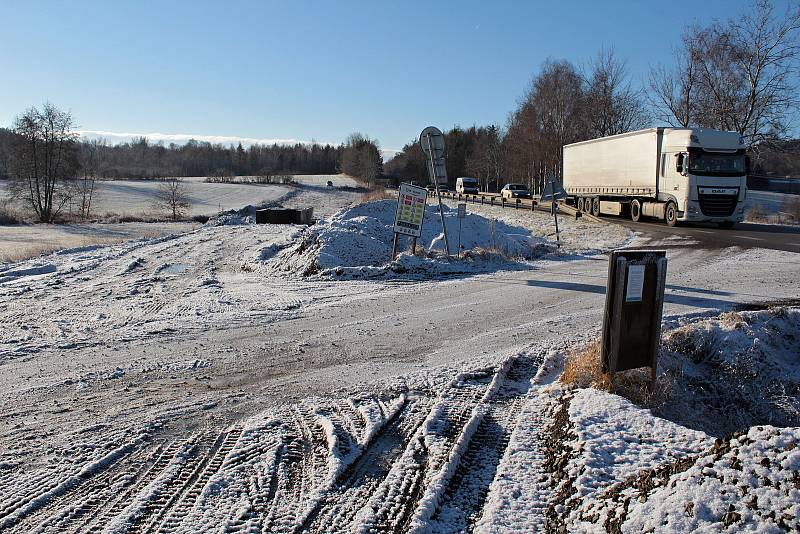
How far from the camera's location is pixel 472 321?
27.8 ft

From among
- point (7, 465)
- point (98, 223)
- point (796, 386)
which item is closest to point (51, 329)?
point (7, 465)

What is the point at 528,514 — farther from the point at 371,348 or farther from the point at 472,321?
the point at 472,321

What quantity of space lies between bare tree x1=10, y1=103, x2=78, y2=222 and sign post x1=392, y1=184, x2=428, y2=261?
150 feet

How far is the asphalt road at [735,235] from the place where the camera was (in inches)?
697

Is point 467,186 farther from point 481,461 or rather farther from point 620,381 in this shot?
point 481,461

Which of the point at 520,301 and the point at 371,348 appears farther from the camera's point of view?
the point at 520,301

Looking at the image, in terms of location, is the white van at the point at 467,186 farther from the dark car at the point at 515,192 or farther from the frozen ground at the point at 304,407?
the frozen ground at the point at 304,407

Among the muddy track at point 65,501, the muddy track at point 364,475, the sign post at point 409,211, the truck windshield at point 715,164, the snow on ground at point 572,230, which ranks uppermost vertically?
the truck windshield at point 715,164

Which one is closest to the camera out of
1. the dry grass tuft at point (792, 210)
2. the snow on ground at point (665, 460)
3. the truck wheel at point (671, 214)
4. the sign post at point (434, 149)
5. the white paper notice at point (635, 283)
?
the snow on ground at point (665, 460)

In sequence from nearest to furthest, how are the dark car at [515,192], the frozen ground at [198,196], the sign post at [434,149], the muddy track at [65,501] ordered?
the muddy track at [65,501] < the sign post at [434,149] < the dark car at [515,192] < the frozen ground at [198,196]

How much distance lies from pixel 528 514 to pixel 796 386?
16.5 ft

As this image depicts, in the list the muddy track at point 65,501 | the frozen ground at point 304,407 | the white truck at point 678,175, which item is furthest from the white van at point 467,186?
the muddy track at point 65,501

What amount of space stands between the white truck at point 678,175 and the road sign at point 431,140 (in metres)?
14.7

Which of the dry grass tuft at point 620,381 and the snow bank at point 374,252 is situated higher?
the snow bank at point 374,252
